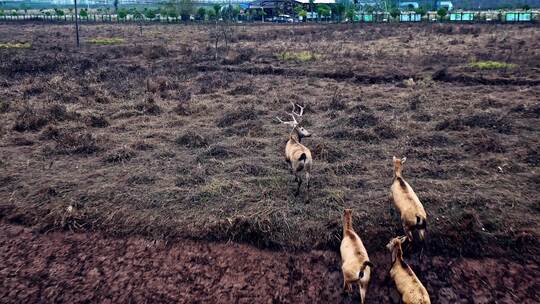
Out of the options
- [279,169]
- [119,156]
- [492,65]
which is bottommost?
[279,169]

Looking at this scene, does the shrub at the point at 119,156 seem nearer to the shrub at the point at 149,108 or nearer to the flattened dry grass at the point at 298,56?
the shrub at the point at 149,108

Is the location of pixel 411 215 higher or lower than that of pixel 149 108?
lower

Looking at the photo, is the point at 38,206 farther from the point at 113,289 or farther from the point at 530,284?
the point at 530,284

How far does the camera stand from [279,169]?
30.9 ft

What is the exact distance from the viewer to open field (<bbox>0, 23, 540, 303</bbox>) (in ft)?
22.5

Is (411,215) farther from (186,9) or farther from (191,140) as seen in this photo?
(186,9)

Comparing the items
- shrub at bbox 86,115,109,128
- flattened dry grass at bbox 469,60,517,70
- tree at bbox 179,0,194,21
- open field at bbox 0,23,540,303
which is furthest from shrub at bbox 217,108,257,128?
tree at bbox 179,0,194,21

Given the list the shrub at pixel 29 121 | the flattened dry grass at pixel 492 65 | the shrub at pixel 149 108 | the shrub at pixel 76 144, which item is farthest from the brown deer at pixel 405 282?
the flattened dry grass at pixel 492 65

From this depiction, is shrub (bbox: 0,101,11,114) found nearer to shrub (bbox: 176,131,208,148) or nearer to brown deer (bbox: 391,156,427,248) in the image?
shrub (bbox: 176,131,208,148)

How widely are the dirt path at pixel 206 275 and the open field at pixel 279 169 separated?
32 millimetres

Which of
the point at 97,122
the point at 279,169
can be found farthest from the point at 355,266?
the point at 97,122

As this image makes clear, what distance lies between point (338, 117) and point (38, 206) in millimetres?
8021

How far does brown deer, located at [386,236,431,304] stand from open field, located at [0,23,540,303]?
1.77 ft

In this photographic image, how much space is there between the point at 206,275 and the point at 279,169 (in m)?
3.38
